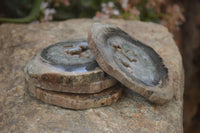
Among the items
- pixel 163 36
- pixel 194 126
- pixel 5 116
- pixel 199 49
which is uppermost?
pixel 163 36

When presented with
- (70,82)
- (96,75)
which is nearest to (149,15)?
(96,75)

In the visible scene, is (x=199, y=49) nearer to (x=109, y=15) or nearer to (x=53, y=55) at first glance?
(x=109, y=15)

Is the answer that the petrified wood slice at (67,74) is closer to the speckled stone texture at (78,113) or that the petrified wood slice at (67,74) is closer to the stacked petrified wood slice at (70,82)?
the stacked petrified wood slice at (70,82)

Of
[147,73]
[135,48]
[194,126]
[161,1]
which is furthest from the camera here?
[194,126]

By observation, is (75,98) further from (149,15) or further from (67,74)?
(149,15)

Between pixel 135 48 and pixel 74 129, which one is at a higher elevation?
pixel 135 48

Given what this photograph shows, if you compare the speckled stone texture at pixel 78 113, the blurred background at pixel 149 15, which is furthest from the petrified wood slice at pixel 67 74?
the blurred background at pixel 149 15

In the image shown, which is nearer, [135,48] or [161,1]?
[135,48]

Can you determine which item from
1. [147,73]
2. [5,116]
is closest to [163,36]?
[147,73]
